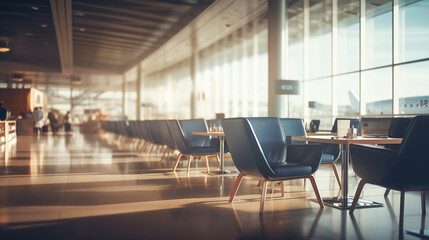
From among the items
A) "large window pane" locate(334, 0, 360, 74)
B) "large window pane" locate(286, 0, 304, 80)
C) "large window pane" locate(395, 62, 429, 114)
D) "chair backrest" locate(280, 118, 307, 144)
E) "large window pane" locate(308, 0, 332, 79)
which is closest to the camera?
"chair backrest" locate(280, 118, 307, 144)

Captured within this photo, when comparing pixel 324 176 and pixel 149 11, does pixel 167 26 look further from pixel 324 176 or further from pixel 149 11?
pixel 324 176

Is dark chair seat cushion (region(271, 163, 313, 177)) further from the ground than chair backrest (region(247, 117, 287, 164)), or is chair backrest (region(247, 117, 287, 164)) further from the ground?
chair backrest (region(247, 117, 287, 164))

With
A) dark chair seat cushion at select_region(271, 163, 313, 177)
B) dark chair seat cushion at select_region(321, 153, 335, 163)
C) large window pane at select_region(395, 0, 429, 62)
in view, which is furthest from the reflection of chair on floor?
large window pane at select_region(395, 0, 429, 62)

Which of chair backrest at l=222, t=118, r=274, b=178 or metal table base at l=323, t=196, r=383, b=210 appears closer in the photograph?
chair backrest at l=222, t=118, r=274, b=178

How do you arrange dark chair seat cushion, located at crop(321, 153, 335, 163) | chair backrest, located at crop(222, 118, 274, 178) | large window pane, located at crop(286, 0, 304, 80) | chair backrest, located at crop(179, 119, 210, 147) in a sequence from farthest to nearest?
large window pane, located at crop(286, 0, 304, 80) → chair backrest, located at crop(179, 119, 210, 147) → dark chair seat cushion, located at crop(321, 153, 335, 163) → chair backrest, located at crop(222, 118, 274, 178)

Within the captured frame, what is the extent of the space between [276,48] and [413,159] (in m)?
6.09

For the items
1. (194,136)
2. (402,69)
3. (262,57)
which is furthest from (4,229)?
(262,57)

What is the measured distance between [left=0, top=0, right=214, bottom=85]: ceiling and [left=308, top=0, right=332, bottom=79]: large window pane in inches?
125

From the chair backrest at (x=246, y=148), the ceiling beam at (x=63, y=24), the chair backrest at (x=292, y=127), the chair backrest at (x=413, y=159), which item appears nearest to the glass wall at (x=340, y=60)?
the chair backrest at (x=292, y=127)

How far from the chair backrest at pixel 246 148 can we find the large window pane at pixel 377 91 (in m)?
5.72

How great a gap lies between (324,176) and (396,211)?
2115 mm

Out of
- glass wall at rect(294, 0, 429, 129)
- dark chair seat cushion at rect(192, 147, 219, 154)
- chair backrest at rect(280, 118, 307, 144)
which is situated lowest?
dark chair seat cushion at rect(192, 147, 219, 154)

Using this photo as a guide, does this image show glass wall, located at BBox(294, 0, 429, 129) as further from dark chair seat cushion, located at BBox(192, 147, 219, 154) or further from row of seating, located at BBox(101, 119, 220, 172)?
dark chair seat cushion, located at BBox(192, 147, 219, 154)

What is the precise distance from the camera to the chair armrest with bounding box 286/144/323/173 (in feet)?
11.5
